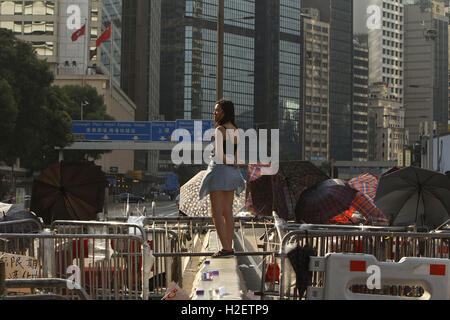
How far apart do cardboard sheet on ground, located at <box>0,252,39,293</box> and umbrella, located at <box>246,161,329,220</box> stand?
15.9 feet

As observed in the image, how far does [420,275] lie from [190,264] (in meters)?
6.66

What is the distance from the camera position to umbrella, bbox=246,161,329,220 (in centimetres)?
1078

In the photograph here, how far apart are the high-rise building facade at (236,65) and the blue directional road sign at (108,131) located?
92.5m

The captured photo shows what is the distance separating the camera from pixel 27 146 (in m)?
43.8

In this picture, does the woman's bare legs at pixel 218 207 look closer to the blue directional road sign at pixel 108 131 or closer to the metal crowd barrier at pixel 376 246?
the metal crowd barrier at pixel 376 246

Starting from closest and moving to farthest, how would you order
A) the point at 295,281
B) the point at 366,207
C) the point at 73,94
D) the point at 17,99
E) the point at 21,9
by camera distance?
1. the point at 295,281
2. the point at 366,207
3. the point at 17,99
4. the point at 73,94
5. the point at 21,9

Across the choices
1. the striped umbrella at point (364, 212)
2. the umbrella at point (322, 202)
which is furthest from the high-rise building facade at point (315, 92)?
the umbrella at point (322, 202)

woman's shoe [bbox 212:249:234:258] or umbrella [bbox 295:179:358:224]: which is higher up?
umbrella [bbox 295:179:358:224]

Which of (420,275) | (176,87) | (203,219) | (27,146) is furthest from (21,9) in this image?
(420,275)

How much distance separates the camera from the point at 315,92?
191750mm

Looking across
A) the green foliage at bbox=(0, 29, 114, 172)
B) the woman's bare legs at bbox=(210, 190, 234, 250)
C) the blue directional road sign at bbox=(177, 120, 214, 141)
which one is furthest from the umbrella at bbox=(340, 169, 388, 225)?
the blue directional road sign at bbox=(177, 120, 214, 141)

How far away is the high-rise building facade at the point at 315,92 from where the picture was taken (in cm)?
18846

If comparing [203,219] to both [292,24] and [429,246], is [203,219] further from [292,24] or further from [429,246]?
[292,24]

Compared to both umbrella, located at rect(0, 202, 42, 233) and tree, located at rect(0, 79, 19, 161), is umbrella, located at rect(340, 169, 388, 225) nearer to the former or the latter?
umbrella, located at rect(0, 202, 42, 233)
